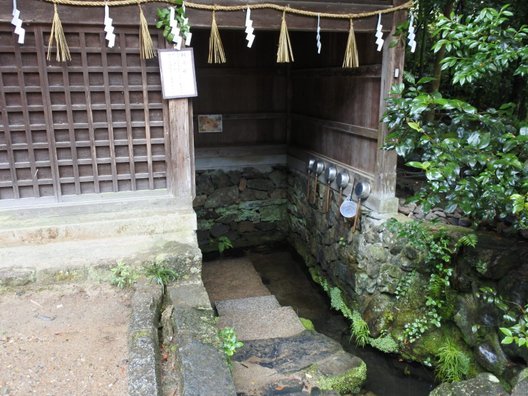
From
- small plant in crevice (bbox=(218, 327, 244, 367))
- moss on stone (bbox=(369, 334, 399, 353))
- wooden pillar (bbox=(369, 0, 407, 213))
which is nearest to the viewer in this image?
small plant in crevice (bbox=(218, 327, 244, 367))

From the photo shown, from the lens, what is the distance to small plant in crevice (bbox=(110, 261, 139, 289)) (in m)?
4.28

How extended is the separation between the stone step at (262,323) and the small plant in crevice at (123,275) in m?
1.34

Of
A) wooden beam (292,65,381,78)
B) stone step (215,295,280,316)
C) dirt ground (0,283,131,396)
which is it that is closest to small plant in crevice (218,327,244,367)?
dirt ground (0,283,131,396)

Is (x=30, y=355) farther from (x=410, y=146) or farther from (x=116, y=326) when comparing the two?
(x=410, y=146)

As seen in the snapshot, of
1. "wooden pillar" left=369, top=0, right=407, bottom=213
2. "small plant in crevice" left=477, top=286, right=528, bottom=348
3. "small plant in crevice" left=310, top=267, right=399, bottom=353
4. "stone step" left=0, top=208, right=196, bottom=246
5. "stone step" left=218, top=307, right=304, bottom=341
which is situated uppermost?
"wooden pillar" left=369, top=0, right=407, bottom=213

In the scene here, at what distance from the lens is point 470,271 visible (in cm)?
484

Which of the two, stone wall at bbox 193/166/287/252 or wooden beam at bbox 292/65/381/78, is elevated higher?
wooden beam at bbox 292/65/381/78

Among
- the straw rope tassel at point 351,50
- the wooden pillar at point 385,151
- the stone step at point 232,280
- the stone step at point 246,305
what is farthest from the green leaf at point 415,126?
the stone step at point 232,280

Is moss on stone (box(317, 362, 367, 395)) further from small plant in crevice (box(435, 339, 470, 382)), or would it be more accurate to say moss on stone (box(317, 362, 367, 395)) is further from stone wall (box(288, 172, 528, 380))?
stone wall (box(288, 172, 528, 380))

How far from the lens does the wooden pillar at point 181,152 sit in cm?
491

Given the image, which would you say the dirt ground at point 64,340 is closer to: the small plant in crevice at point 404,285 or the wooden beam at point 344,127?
the small plant in crevice at point 404,285

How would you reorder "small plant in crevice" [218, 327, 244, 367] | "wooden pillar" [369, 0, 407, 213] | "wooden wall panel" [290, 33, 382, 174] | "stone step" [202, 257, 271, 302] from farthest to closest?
"stone step" [202, 257, 271, 302], "wooden wall panel" [290, 33, 382, 174], "wooden pillar" [369, 0, 407, 213], "small plant in crevice" [218, 327, 244, 367]

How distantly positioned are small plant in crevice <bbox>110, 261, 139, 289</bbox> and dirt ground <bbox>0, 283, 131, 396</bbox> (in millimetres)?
70

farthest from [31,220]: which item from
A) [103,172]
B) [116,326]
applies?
[116,326]
